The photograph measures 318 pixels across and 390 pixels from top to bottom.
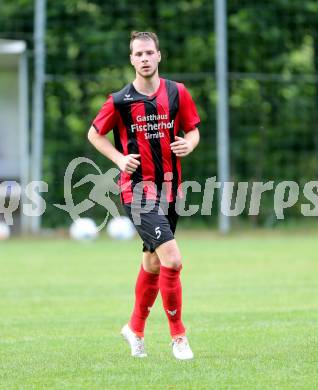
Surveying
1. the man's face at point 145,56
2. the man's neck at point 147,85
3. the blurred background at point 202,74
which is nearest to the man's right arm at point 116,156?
the man's neck at point 147,85

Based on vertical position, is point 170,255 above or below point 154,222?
below

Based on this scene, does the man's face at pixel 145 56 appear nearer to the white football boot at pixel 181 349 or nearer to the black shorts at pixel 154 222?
the black shorts at pixel 154 222

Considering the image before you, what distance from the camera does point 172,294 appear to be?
581 centimetres

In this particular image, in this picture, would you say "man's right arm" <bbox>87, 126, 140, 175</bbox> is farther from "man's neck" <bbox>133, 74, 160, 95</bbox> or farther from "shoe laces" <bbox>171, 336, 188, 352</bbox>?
"shoe laces" <bbox>171, 336, 188, 352</bbox>

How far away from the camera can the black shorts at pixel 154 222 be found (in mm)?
5790

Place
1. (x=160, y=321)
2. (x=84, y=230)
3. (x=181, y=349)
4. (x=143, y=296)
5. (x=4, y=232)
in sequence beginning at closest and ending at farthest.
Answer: (x=181, y=349) < (x=143, y=296) < (x=160, y=321) < (x=84, y=230) < (x=4, y=232)

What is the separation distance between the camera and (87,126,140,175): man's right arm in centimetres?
582

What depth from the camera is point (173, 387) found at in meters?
4.85

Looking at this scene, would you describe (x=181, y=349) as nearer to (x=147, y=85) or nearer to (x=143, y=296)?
(x=143, y=296)

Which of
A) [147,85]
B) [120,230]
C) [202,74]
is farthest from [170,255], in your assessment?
[202,74]

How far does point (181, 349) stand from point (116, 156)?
115 centimetres

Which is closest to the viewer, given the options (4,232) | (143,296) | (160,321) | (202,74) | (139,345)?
(139,345)

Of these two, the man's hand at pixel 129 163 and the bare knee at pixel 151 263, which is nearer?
the man's hand at pixel 129 163

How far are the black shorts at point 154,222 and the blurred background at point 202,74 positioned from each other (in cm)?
1220
